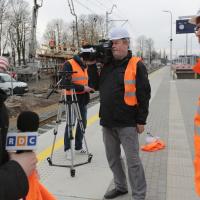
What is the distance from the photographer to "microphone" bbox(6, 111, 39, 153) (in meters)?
1.56

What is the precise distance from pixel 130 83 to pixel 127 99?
19 cm

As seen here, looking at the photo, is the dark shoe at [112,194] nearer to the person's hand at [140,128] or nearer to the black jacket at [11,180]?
the person's hand at [140,128]

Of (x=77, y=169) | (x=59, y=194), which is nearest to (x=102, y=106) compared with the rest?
(x=59, y=194)

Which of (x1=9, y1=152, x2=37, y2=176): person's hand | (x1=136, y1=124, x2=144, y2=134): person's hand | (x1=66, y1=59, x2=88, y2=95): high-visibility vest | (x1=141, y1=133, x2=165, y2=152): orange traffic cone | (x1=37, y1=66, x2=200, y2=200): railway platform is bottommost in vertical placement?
(x1=37, y1=66, x2=200, y2=200): railway platform

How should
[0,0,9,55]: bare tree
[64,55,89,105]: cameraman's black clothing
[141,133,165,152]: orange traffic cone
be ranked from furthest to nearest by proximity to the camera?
1. [0,0,9,55]: bare tree
2. [141,133,165,152]: orange traffic cone
3. [64,55,89,105]: cameraman's black clothing

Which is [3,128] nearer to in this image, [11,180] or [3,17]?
[11,180]

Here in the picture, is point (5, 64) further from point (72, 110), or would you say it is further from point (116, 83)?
point (72, 110)

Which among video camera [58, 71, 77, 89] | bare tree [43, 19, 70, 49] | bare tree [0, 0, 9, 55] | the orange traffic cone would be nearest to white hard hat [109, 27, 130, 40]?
video camera [58, 71, 77, 89]

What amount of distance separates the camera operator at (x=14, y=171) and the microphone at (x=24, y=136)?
Result: 27 mm

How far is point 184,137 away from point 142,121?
4.32 m

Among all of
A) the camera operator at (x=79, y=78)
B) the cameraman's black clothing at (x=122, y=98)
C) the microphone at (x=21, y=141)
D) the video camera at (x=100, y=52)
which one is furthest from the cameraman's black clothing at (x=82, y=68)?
the microphone at (x=21, y=141)

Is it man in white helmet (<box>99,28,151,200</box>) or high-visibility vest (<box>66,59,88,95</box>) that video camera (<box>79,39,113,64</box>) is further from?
high-visibility vest (<box>66,59,88,95</box>)

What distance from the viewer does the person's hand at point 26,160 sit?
154cm

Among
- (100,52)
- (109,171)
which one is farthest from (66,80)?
(109,171)
